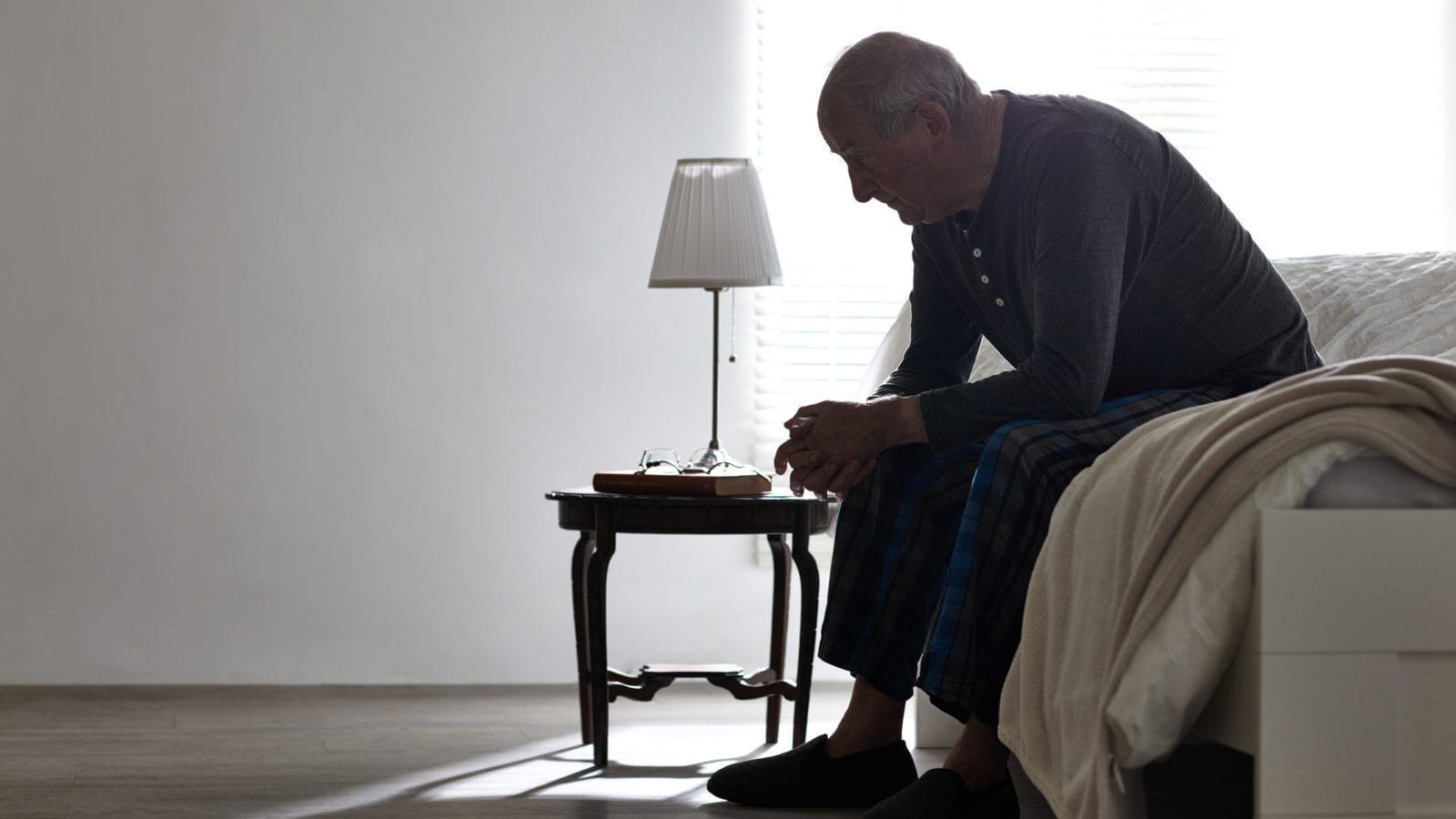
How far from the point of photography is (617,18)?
3172 mm

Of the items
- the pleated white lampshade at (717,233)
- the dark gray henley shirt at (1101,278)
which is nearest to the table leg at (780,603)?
the pleated white lampshade at (717,233)

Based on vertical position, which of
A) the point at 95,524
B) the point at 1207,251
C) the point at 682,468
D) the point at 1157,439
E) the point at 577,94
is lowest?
the point at 95,524

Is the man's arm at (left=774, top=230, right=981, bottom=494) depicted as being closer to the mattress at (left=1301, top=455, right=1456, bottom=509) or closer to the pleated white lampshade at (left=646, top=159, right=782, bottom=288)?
the pleated white lampshade at (left=646, top=159, right=782, bottom=288)

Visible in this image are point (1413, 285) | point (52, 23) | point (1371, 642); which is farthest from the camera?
point (52, 23)

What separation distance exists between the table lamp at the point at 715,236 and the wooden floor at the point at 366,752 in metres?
0.55

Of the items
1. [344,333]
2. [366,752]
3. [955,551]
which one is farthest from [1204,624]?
[344,333]

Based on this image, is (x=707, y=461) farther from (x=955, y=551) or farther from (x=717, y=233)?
(x=955, y=551)

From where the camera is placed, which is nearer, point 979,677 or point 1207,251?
point 979,677

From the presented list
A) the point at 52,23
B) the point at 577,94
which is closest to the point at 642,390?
the point at 577,94

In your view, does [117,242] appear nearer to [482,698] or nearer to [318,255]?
[318,255]

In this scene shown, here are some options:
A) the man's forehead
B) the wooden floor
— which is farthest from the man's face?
the wooden floor

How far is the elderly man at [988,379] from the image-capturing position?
62.5 inches

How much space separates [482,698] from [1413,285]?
193 centimetres

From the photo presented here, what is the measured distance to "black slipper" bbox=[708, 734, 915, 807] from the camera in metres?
1.89
